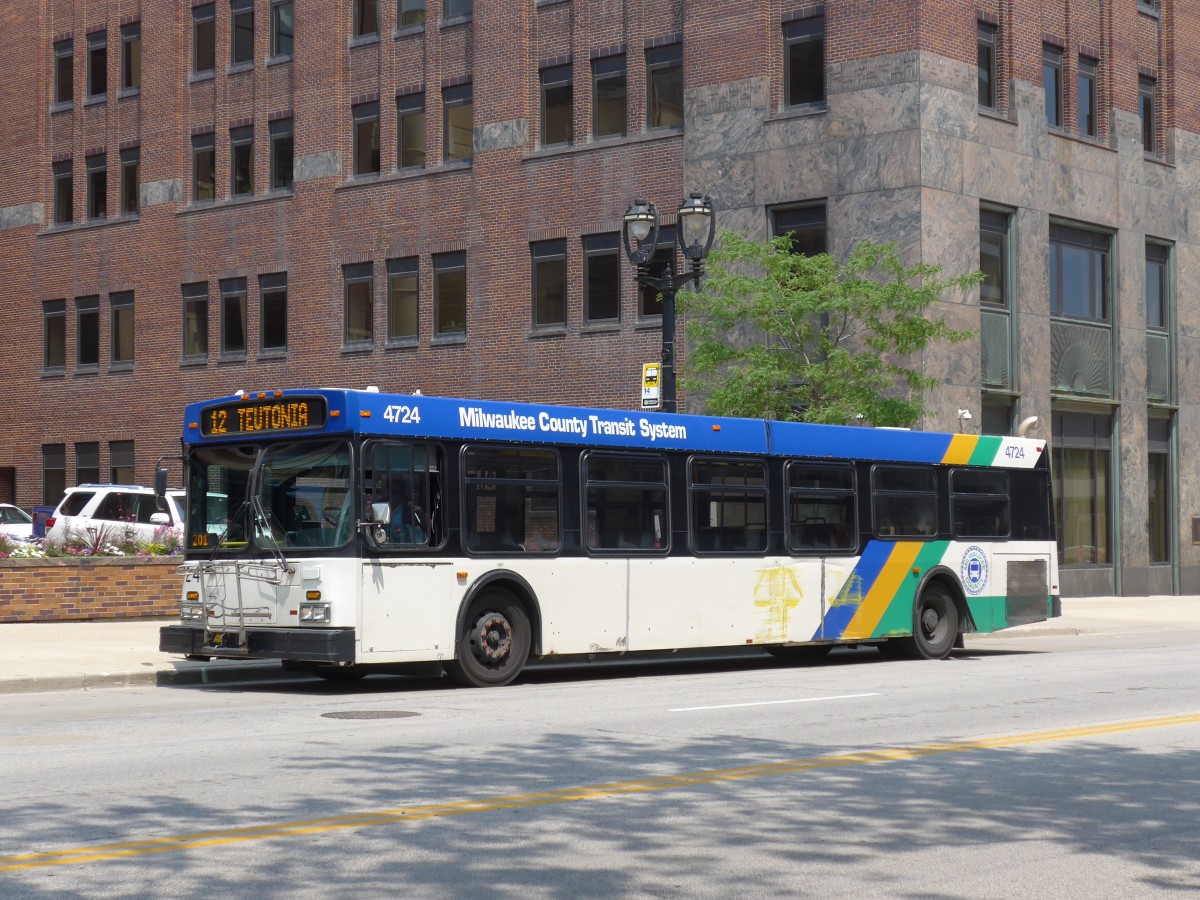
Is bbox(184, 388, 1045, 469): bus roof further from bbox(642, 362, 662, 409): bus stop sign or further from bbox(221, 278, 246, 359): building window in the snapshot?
bbox(221, 278, 246, 359): building window

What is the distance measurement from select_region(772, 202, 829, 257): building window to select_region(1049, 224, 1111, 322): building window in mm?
5672

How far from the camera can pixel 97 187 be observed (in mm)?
44812

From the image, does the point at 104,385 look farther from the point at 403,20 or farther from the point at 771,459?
the point at 771,459

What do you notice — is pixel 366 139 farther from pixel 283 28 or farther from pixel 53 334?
pixel 53 334

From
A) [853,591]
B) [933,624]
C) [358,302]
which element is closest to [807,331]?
[933,624]

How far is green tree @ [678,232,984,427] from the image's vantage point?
26172mm

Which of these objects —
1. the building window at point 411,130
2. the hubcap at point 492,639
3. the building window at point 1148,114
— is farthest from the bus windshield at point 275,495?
the building window at point 1148,114

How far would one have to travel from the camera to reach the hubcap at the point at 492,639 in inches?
642

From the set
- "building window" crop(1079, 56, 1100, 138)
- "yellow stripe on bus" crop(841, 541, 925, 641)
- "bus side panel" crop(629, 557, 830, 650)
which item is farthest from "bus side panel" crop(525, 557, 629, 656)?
"building window" crop(1079, 56, 1100, 138)

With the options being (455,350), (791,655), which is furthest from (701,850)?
(455,350)

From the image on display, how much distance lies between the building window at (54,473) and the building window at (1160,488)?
2775 centimetres

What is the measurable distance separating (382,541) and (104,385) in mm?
30928

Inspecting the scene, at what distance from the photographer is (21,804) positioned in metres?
8.79

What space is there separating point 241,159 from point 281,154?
1.44m
